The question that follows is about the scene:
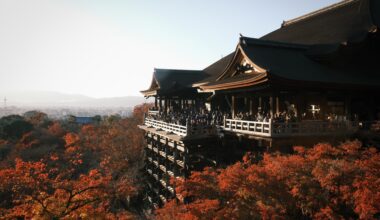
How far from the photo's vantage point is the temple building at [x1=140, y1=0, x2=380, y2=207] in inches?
535

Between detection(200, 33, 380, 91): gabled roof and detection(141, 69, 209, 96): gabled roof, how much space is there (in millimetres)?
7790

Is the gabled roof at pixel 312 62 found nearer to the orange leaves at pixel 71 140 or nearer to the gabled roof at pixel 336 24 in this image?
the gabled roof at pixel 336 24

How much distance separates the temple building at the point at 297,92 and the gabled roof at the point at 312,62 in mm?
52

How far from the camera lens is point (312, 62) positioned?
16688 millimetres

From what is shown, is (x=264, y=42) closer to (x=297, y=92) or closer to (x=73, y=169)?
(x=297, y=92)

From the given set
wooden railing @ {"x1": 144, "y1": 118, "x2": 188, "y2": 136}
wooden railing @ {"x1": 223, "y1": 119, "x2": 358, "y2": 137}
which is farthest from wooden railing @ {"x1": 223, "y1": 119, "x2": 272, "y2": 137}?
wooden railing @ {"x1": 144, "y1": 118, "x2": 188, "y2": 136}

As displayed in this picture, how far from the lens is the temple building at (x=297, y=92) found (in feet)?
44.5

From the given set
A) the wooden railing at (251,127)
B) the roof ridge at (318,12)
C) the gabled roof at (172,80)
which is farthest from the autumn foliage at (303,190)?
the roof ridge at (318,12)

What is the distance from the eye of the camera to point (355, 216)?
9930mm

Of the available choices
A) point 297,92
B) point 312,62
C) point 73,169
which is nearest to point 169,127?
point 297,92

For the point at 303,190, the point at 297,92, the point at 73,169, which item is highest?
the point at 297,92

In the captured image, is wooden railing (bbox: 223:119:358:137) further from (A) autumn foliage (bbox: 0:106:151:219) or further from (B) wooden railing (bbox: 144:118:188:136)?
(A) autumn foliage (bbox: 0:106:151:219)

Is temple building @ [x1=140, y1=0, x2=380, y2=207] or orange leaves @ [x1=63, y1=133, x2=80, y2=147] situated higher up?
temple building @ [x1=140, y1=0, x2=380, y2=207]

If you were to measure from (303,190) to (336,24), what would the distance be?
48.5 feet
